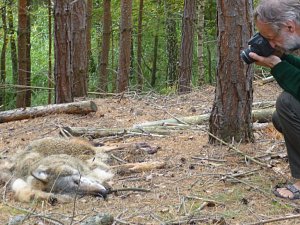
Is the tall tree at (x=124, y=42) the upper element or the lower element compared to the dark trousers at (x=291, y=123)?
upper

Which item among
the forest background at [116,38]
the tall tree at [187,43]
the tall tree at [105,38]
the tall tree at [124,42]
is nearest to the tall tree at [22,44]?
the forest background at [116,38]

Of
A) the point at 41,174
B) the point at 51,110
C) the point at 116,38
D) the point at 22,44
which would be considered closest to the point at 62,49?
the point at 51,110

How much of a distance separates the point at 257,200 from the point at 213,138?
1.55 metres

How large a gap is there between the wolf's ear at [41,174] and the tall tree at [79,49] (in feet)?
21.6

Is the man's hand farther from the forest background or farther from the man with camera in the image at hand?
the forest background

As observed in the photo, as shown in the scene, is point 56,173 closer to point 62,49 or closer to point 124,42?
point 62,49

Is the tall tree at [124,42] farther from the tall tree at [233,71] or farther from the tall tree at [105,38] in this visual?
the tall tree at [233,71]

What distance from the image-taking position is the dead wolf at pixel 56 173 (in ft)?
14.4

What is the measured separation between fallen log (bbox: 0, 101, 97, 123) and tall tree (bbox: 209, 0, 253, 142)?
10.5 ft

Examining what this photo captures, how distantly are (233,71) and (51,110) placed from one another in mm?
3870

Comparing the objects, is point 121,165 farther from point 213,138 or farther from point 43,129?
point 43,129

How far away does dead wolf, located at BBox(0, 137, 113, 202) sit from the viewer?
4.40 m

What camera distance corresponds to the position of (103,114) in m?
8.29

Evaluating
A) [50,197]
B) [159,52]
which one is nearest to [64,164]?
[50,197]
